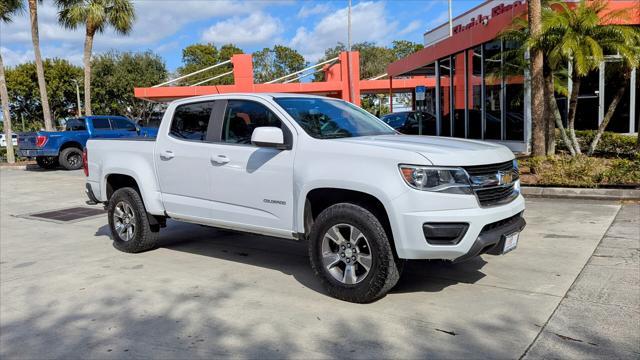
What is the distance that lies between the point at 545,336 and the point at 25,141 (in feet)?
61.8

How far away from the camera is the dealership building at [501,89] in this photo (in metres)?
14.8

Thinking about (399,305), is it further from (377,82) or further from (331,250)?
(377,82)

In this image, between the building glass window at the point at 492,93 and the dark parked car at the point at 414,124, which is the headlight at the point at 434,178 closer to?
the building glass window at the point at 492,93

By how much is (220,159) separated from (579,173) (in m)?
7.65

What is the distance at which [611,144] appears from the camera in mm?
13961

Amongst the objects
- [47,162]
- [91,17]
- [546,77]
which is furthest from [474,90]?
[91,17]

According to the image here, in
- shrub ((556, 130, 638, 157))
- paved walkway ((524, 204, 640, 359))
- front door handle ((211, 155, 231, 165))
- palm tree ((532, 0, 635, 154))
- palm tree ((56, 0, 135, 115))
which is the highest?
palm tree ((56, 0, 135, 115))

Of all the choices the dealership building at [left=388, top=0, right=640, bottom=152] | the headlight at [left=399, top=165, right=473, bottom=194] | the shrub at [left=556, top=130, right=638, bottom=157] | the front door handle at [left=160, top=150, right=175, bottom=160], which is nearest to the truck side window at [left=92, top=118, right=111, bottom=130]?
the dealership building at [left=388, top=0, right=640, bottom=152]

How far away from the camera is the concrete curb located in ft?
30.3

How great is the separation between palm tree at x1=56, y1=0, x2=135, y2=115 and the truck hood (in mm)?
22591

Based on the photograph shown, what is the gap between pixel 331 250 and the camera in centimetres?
466

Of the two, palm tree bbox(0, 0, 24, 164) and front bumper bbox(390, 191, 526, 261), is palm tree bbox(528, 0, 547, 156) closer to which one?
front bumper bbox(390, 191, 526, 261)

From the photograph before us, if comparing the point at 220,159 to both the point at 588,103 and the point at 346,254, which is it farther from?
the point at 588,103

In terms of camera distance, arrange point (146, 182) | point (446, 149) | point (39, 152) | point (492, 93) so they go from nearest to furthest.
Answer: point (446, 149)
point (146, 182)
point (492, 93)
point (39, 152)
